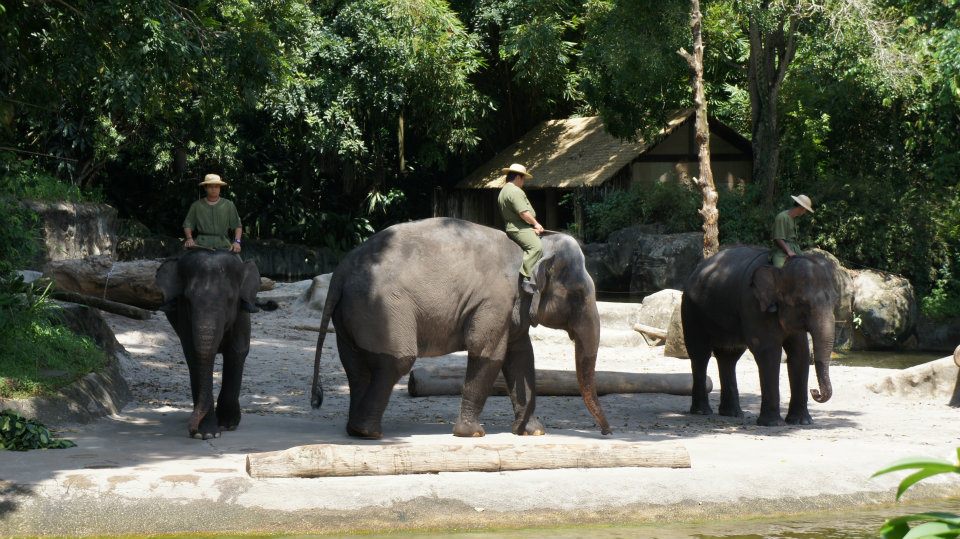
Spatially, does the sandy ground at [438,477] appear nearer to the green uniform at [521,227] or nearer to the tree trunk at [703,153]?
the green uniform at [521,227]

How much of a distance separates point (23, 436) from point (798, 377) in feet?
22.9

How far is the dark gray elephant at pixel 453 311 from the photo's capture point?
9273 millimetres

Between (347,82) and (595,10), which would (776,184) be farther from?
(347,82)

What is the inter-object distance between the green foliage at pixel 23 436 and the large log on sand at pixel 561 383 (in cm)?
423

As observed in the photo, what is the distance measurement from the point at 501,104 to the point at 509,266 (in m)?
27.5

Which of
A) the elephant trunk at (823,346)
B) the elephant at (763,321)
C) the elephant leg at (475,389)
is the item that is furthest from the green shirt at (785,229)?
the elephant leg at (475,389)

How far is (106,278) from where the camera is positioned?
14.8 m

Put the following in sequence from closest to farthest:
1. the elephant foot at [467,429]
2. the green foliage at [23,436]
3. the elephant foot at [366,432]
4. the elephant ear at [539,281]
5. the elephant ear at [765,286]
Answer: the green foliage at [23,436]
the elephant foot at [366,432]
the elephant foot at [467,429]
the elephant ear at [539,281]
the elephant ear at [765,286]

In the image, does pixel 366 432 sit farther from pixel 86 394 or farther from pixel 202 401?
pixel 86 394

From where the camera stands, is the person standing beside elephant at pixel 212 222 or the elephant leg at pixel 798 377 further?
the elephant leg at pixel 798 377

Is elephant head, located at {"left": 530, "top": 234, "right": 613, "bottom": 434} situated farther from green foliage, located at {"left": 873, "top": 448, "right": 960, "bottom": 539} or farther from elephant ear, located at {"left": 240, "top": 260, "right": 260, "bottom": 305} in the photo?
green foliage, located at {"left": 873, "top": 448, "right": 960, "bottom": 539}

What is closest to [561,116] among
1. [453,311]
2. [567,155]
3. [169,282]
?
[567,155]

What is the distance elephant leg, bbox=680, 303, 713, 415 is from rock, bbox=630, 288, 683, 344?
5.56 m

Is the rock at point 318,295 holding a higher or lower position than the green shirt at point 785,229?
lower
